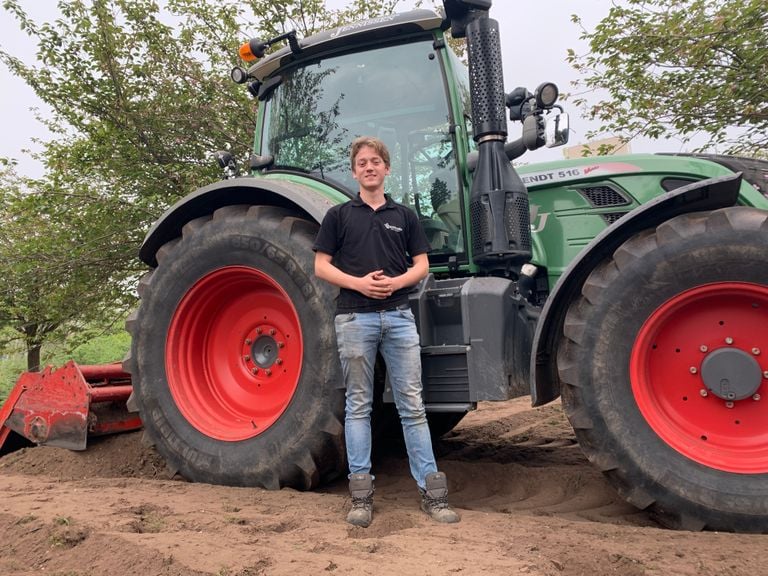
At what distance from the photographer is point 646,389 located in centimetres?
291

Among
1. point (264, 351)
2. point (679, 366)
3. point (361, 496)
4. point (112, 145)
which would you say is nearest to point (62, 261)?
point (112, 145)

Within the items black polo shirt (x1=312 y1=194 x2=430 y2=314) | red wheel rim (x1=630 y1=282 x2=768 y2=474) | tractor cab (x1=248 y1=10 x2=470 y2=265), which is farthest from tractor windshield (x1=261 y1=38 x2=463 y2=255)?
red wheel rim (x1=630 y1=282 x2=768 y2=474)

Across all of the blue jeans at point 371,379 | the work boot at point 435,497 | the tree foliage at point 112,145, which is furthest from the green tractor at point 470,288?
the tree foliage at point 112,145

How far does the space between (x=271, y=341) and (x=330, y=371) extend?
638 mm

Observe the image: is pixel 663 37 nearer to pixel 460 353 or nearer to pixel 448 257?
pixel 448 257

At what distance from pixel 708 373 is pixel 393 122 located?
2.16m

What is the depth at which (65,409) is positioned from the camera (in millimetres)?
4266

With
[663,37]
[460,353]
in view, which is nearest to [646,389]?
[460,353]

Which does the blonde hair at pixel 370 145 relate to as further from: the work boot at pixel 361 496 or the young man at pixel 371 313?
the work boot at pixel 361 496

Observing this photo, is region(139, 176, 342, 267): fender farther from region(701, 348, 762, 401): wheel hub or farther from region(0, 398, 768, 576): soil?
region(701, 348, 762, 401): wheel hub

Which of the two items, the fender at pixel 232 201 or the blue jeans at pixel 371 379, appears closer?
the blue jeans at pixel 371 379

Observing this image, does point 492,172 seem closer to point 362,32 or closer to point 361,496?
point 362,32

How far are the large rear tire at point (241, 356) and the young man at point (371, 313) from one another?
0.30 metres

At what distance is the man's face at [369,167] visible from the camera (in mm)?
3061
